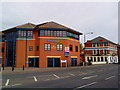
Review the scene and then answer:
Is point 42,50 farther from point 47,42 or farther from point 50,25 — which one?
point 50,25

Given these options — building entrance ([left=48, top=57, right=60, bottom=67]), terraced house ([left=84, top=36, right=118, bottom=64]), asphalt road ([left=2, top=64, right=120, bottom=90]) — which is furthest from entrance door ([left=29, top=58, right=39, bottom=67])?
terraced house ([left=84, top=36, right=118, bottom=64])

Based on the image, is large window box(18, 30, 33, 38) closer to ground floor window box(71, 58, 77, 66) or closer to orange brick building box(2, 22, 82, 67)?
orange brick building box(2, 22, 82, 67)

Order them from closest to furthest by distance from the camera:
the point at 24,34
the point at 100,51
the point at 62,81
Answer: the point at 62,81 < the point at 24,34 < the point at 100,51

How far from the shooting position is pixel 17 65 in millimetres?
35906

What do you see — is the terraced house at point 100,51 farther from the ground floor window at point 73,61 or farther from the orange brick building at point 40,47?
the orange brick building at point 40,47

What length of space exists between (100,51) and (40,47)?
38425 millimetres

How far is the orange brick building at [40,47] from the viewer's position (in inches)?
1427

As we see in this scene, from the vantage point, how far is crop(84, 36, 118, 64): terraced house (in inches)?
2544

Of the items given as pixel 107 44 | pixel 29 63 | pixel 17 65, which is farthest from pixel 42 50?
pixel 107 44

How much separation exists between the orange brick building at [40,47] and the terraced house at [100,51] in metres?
30.3

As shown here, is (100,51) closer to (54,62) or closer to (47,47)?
(54,62)

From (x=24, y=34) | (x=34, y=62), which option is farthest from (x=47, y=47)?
(x=24, y=34)

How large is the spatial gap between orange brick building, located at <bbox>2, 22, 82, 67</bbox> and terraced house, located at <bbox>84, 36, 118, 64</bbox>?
3030cm

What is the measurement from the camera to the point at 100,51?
66062 mm
